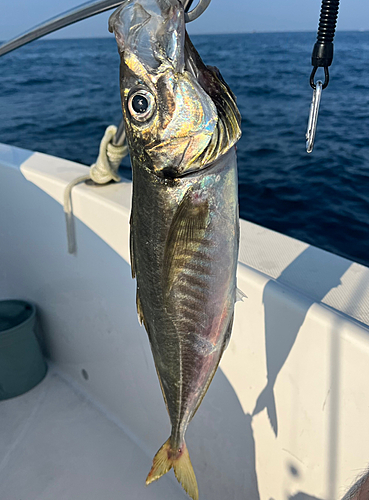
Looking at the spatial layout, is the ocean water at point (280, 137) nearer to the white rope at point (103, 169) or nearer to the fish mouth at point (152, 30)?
the white rope at point (103, 169)

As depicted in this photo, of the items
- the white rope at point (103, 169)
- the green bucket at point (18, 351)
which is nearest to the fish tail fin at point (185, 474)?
the white rope at point (103, 169)

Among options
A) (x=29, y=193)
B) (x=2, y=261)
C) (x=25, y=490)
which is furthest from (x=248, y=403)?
(x=2, y=261)

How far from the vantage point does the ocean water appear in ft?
19.1

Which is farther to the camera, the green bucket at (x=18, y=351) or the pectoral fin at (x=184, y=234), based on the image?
the green bucket at (x=18, y=351)

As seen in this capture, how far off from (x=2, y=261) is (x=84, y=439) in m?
1.46

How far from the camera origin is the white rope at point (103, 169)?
7.30 ft

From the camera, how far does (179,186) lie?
88 cm

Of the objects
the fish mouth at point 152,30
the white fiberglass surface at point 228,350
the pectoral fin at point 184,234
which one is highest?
the fish mouth at point 152,30

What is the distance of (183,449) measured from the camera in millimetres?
1233

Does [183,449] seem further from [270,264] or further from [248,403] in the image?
[270,264]

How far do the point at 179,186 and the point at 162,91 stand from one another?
199mm

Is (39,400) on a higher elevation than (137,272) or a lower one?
lower

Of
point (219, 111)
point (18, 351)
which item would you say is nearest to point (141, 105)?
point (219, 111)

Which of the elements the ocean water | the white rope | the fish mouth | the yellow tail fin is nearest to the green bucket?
the white rope
